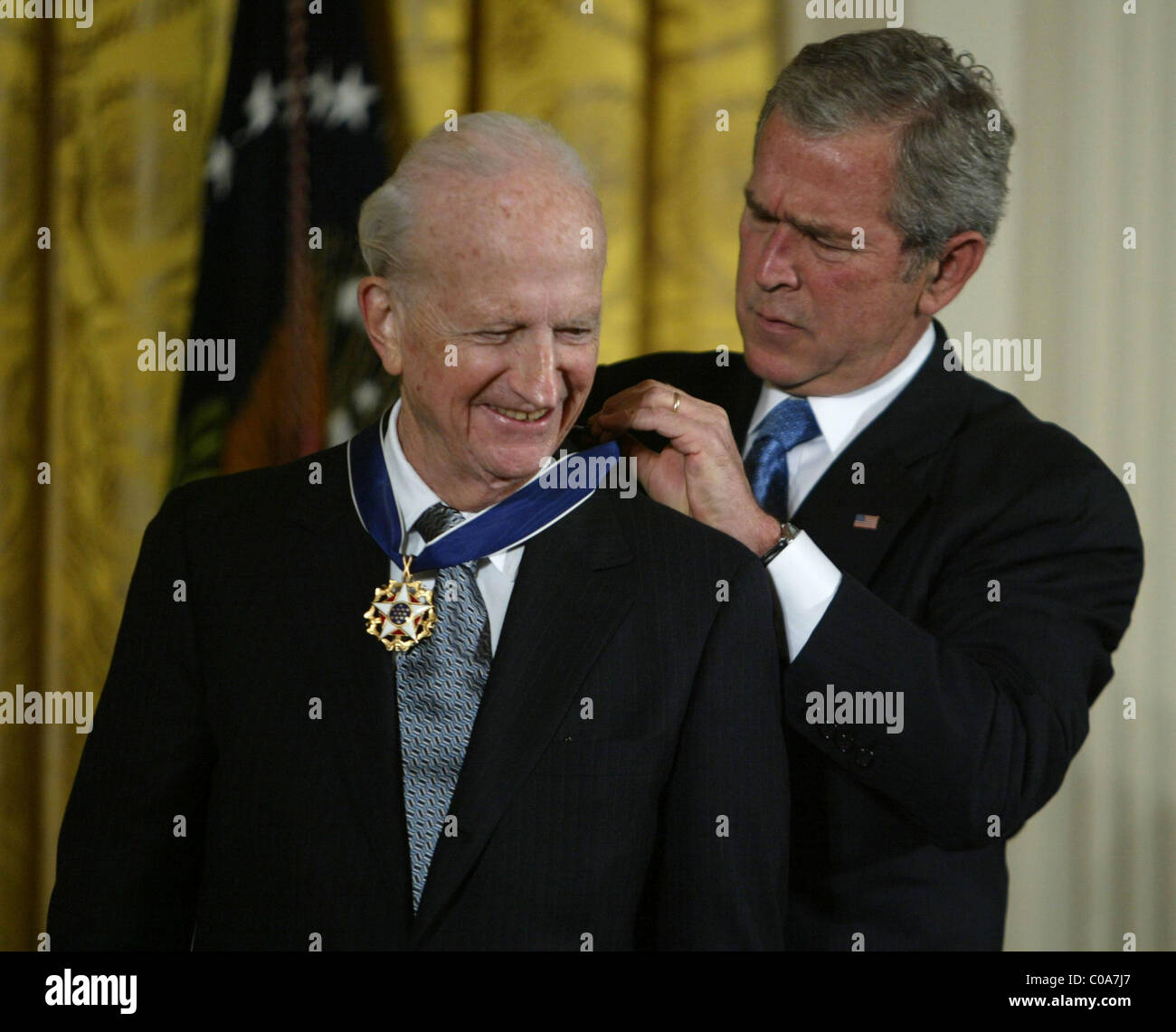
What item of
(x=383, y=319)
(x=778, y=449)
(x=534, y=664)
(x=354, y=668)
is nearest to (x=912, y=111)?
(x=778, y=449)

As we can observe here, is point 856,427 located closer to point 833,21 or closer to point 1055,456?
point 1055,456

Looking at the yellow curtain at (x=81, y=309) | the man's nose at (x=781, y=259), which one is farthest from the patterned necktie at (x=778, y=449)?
the yellow curtain at (x=81, y=309)

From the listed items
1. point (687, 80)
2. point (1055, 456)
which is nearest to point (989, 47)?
point (687, 80)

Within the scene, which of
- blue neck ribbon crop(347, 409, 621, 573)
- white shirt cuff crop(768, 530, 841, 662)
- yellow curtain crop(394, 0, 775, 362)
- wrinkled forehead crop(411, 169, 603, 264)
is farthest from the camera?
yellow curtain crop(394, 0, 775, 362)

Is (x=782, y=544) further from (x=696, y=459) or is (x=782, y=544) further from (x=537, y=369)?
(x=537, y=369)

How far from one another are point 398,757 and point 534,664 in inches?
6.1

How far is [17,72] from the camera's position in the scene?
6.89 feet

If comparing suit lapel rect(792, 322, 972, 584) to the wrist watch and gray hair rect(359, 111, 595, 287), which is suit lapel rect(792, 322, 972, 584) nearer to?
the wrist watch

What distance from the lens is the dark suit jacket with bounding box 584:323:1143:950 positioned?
1.47 meters

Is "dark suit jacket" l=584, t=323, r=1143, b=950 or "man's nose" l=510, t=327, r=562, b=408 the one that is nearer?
"man's nose" l=510, t=327, r=562, b=408

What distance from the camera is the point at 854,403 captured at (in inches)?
65.4

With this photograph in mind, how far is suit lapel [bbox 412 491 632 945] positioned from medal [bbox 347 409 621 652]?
25 millimetres

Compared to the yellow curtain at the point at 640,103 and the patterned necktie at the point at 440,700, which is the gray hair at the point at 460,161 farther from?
the yellow curtain at the point at 640,103

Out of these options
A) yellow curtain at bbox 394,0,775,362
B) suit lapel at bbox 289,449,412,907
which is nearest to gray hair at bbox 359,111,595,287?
suit lapel at bbox 289,449,412,907
